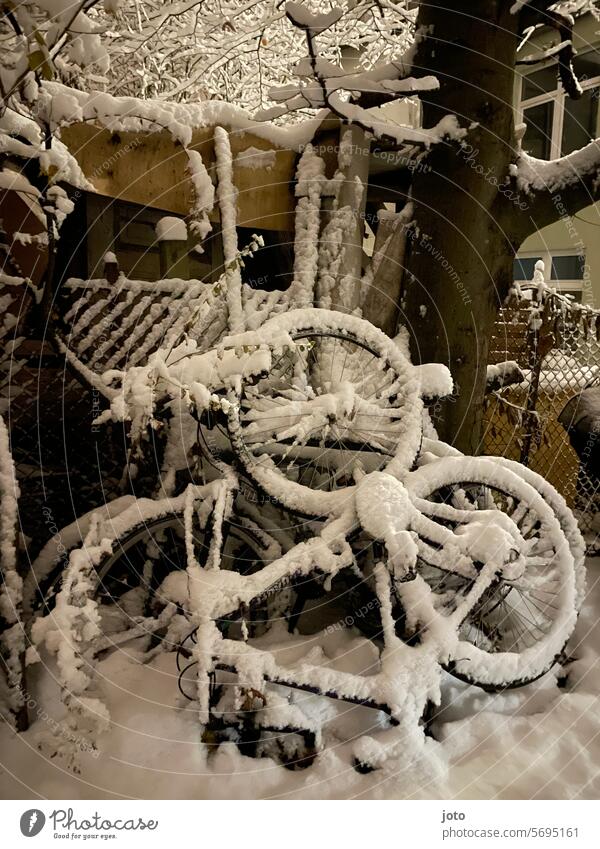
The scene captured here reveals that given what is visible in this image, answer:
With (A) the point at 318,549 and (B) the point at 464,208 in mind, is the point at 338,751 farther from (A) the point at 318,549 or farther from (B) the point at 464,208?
(B) the point at 464,208

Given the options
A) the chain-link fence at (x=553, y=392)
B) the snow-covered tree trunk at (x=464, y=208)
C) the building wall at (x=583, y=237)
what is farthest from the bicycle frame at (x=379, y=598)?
the building wall at (x=583, y=237)

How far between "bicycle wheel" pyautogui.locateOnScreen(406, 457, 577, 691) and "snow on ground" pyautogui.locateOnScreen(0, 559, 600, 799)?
0.19 m

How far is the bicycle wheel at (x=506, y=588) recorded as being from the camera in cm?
238

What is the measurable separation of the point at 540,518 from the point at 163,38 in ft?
16.6

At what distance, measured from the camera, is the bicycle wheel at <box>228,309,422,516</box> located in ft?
8.02

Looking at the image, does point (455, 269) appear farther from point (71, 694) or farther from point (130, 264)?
point (71, 694)

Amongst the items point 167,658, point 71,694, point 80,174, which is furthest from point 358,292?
point 71,694

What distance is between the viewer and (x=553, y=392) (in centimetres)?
450

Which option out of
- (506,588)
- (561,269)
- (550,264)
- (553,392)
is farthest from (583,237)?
(506,588)

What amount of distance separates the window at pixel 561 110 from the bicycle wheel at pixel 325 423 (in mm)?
5479

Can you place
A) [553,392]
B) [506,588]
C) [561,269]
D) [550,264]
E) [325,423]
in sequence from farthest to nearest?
1. [550,264]
2. [561,269]
3. [553,392]
4. [506,588]
5. [325,423]

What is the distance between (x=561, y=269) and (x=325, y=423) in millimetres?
6569

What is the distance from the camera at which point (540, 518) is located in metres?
2.54

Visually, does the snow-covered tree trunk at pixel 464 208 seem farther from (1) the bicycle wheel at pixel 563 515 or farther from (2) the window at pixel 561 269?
(2) the window at pixel 561 269
